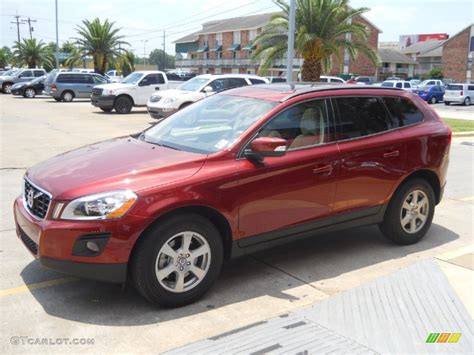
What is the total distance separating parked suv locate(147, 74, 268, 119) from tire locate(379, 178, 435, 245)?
12.1m

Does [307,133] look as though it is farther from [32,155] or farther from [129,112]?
[129,112]

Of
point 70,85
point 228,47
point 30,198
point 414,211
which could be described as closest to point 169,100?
point 414,211

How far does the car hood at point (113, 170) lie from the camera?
369cm

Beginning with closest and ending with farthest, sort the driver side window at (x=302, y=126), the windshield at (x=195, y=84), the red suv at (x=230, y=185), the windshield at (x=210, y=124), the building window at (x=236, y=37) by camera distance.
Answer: the red suv at (x=230, y=185) → the windshield at (x=210, y=124) → the driver side window at (x=302, y=126) → the windshield at (x=195, y=84) → the building window at (x=236, y=37)

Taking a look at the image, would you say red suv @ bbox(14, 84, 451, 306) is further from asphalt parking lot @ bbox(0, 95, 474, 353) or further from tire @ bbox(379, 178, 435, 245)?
asphalt parking lot @ bbox(0, 95, 474, 353)

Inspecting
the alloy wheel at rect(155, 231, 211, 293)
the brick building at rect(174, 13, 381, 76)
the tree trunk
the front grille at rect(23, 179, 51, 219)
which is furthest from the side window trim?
the brick building at rect(174, 13, 381, 76)

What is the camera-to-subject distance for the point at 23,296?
4.05 meters

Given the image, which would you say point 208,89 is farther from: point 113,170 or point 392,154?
point 113,170

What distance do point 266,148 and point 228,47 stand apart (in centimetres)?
7415

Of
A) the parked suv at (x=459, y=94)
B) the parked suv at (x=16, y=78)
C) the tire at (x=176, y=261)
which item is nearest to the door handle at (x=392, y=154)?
the tire at (x=176, y=261)

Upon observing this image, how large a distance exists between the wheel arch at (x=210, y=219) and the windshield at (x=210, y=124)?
1.70 ft

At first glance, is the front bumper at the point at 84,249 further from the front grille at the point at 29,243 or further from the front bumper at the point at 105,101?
the front bumper at the point at 105,101

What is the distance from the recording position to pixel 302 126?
184 inches

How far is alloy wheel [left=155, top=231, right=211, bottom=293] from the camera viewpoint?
376cm
